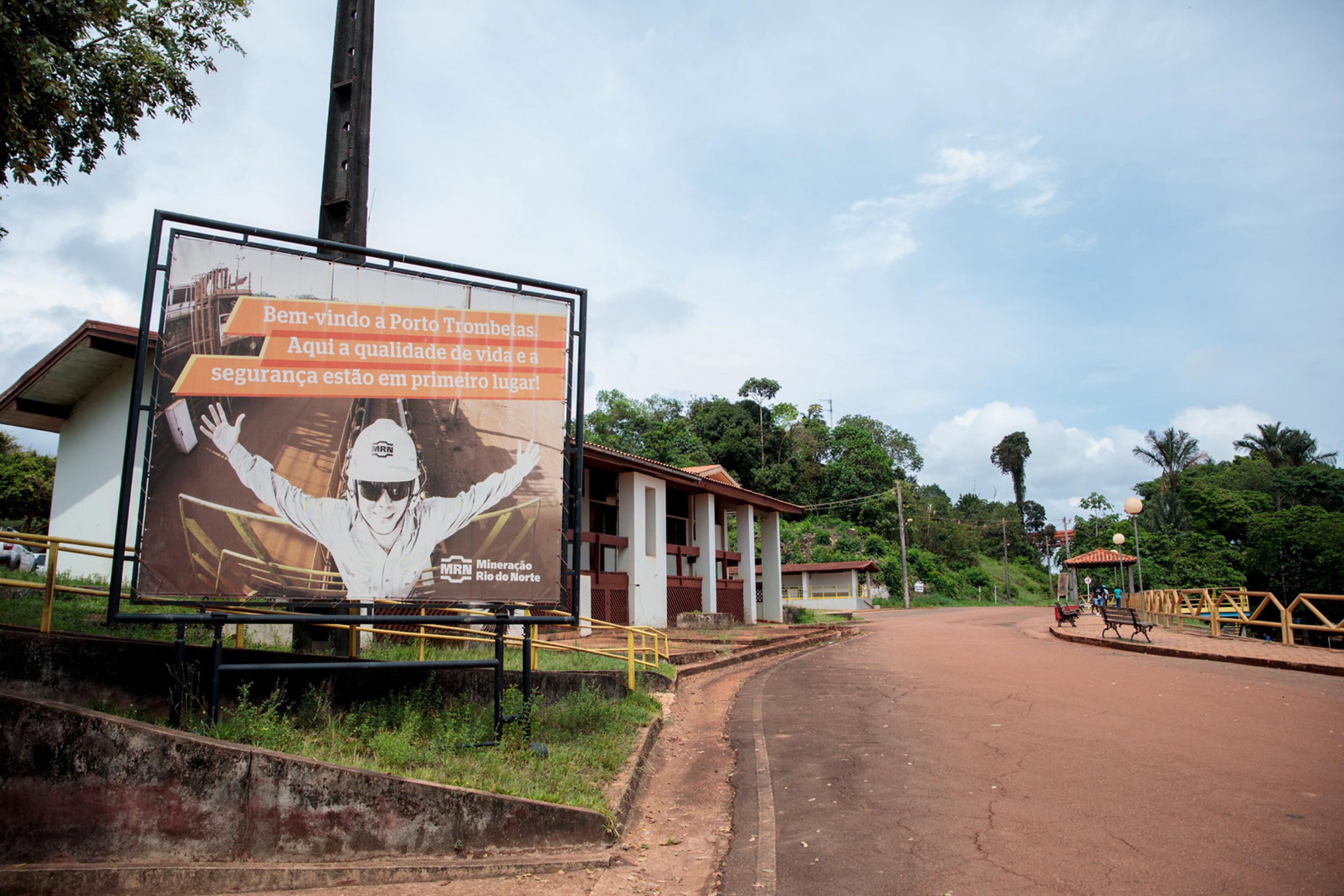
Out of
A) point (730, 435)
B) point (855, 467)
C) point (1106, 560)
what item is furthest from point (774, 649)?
point (855, 467)

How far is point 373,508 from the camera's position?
7109 millimetres

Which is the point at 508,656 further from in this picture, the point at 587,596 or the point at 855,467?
the point at 855,467

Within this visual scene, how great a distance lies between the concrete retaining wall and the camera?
A: 5.11 meters

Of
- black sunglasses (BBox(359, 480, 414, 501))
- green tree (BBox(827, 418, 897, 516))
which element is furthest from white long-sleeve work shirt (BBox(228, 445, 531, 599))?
green tree (BBox(827, 418, 897, 516))

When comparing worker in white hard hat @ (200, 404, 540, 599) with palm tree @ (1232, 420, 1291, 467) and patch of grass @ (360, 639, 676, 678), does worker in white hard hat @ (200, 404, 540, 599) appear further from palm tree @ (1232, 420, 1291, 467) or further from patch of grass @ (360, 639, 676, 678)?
palm tree @ (1232, 420, 1291, 467)

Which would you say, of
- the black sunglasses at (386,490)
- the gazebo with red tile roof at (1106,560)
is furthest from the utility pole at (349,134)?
the gazebo with red tile roof at (1106,560)

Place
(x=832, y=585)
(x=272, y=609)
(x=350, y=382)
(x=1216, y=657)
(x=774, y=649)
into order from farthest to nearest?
1. (x=832, y=585)
2. (x=774, y=649)
3. (x=1216, y=657)
4. (x=272, y=609)
5. (x=350, y=382)

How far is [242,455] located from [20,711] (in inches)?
91.6

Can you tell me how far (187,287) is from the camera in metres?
6.73

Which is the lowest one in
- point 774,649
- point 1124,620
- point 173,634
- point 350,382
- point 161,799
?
point 774,649

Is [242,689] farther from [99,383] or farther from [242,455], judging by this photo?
[99,383]

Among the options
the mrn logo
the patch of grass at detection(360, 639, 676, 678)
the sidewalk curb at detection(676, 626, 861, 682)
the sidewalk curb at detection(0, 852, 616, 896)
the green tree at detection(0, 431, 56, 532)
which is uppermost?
the green tree at detection(0, 431, 56, 532)

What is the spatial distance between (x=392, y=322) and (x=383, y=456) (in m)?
1.20

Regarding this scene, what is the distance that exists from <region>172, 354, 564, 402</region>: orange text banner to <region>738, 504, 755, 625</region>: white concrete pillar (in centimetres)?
2137
